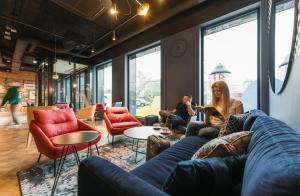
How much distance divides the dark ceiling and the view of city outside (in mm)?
1932

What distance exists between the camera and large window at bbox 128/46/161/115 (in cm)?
560

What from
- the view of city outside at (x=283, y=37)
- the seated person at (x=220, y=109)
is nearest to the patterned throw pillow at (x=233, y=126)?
the seated person at (x=220, y=109)

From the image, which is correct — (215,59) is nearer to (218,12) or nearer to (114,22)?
(218,12)

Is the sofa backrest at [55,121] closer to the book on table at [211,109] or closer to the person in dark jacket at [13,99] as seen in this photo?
the book on table at [211,109]

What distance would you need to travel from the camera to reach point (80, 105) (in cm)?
899

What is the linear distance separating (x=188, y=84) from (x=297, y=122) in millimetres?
2992

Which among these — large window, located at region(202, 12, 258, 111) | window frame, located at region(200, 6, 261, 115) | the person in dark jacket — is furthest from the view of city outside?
the person in dark jacket

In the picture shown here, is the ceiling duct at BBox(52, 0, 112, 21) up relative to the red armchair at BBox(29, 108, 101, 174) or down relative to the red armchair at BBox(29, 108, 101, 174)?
up

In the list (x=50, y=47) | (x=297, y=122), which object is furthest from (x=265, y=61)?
(x=50, y=47)

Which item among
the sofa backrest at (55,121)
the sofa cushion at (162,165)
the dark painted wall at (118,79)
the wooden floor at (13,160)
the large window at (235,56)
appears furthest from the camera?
the dark painted wall at (118,79)

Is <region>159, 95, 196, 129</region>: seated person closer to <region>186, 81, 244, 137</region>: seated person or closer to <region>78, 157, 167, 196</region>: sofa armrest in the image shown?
<region>186, 81, 244, 137</region>: seated person

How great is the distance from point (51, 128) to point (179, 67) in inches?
→ 134

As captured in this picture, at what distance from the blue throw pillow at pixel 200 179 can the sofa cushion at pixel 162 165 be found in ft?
1.23

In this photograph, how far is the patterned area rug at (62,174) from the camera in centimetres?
188
